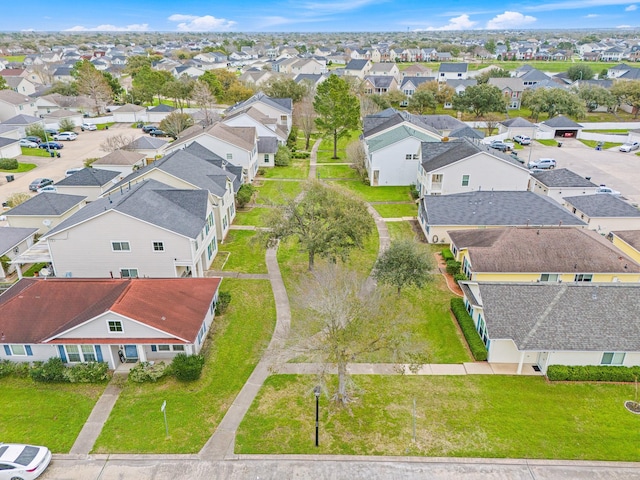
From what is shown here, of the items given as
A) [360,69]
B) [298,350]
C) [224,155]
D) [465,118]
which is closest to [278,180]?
[224,155]

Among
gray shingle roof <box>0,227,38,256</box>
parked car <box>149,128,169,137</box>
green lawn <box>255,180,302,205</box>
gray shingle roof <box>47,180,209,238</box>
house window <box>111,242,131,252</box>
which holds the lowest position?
green lawn <box>255,180,302,205</box>


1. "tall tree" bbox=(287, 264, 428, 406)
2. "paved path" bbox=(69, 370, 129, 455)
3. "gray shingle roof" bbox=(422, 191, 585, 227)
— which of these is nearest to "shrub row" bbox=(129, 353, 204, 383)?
"paved path" bbox=(69, 370, 129, 455)

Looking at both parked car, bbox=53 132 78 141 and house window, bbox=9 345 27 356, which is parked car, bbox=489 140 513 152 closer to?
house window, bbox=9 345 27 356

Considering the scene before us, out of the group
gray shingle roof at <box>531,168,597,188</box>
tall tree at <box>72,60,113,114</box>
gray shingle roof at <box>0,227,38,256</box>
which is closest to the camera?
gray shingle roof at <box>0,227,38,256</box>

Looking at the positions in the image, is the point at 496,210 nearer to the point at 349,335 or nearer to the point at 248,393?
the point at 349,335

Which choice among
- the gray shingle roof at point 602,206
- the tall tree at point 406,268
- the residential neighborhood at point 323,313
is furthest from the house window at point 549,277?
the gray shingle roof at point 602,206

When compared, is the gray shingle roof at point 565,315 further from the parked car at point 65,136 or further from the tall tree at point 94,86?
the tall tree at point 94,86

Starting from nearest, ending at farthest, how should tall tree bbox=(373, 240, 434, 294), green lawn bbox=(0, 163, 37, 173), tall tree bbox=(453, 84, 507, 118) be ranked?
1. tall tree bbox=(373, 240, 434, 294)
2. green lawn bbox=(0, 163, 37, 173)
3. tall tree bbox=(453, 84, 507, 118)

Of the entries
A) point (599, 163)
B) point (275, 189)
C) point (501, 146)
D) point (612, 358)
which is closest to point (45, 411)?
point (612, 358)
